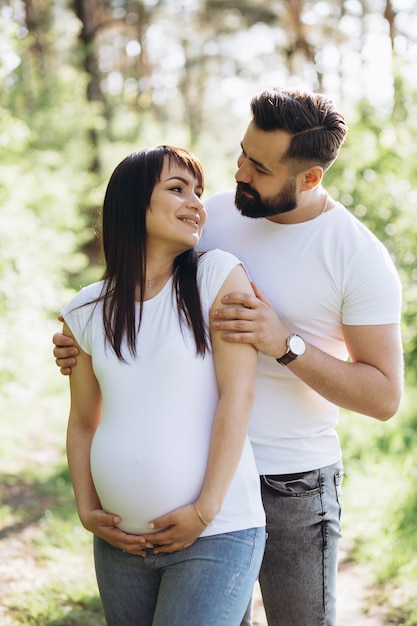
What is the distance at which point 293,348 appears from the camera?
7.49ft

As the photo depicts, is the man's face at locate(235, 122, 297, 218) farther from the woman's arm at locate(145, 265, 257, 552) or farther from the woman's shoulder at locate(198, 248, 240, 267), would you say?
the woman's arm at locate(145, 265, 257, 552)

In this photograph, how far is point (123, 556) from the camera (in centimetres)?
214

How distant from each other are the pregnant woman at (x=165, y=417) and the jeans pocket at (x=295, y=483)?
30cm

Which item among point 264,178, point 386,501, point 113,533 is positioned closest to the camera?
point 113,533

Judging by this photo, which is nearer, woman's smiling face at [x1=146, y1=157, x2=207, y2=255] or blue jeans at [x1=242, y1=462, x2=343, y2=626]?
woman's smiling face at [x1=146, y1=157, x2=207, y2=255]

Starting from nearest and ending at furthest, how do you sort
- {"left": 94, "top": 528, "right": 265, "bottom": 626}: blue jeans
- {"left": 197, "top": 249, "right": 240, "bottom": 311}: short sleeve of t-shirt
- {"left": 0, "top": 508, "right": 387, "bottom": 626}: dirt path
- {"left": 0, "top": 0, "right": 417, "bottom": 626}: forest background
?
{"left": 94, "top": 528, "right": 265, "bottom": 626}: blue jeans
{"left": 197, "top": 249, "right": 240, "bottom": 311}: short sleeve of t-shirt
{"left": 0, "top": 508, "right": 387, "bottom": 626}: dirt path
{"left": 0, "top": 0, "right": 417, "bottom": 626}: forest background

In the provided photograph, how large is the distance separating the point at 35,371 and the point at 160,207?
14.3 ft

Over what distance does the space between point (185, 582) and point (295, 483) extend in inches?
24.0

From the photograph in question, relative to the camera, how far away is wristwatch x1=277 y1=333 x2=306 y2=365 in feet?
7.48

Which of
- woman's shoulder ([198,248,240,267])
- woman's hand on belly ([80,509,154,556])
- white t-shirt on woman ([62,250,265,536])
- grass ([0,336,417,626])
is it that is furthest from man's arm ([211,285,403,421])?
grass ([0,336,417,626])

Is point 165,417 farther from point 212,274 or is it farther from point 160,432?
point 212,274

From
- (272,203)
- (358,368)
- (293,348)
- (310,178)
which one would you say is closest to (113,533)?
(293,348)

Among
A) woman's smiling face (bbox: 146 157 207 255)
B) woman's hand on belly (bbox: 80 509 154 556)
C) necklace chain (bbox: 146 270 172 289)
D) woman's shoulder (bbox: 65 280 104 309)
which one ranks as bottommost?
woman's hand on belly (bbox: 80 509 154 556)

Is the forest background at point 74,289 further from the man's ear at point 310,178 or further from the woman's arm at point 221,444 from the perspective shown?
the woman's arm at point 221,444
